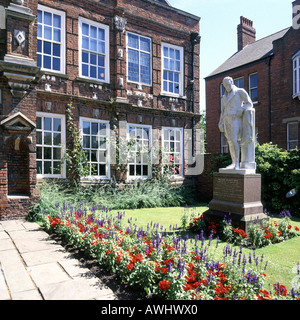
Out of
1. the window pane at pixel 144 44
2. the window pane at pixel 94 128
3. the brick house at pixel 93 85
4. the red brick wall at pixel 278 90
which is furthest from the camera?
the red brick wall at pixel 278 90

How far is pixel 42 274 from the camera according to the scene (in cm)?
376

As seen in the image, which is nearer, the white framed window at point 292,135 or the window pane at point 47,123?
the window pane at point 47,123

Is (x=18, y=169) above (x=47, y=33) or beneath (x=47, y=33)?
beneath

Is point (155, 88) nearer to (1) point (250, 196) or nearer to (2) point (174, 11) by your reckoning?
(2) point (174, 11)

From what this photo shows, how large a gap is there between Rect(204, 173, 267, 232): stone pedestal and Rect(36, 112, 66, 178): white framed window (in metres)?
5.96

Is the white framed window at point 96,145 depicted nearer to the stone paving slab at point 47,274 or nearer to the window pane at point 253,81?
the stone paving slab at point 47,274

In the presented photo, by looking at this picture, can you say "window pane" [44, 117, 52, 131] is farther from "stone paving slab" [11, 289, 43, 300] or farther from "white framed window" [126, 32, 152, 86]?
"stone paving slab" [11, 289, 43, 300]

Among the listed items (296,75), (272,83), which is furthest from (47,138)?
(296,75)

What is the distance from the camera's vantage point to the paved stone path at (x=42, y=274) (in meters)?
3.14

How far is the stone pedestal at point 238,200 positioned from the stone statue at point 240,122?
1.06 ft

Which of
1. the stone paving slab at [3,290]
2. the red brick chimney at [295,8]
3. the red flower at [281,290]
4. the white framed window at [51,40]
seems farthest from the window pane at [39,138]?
the red brick chimney at [295,8]

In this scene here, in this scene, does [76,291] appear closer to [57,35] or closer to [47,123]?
[47,123]

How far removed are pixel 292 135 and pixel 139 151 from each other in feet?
31.6
